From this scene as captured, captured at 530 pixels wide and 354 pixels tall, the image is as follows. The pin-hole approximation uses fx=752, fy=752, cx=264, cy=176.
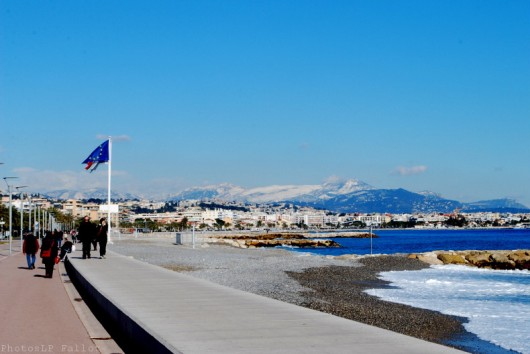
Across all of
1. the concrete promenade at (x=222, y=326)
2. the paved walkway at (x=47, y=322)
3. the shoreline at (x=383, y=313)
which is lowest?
the shoreline at (x=383, y=313)

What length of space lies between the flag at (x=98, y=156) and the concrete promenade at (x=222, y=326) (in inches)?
1368

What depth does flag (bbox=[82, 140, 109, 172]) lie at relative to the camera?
49.0 meters

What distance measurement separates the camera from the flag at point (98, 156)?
49000 mm

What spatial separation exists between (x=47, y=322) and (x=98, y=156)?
38.4 meters

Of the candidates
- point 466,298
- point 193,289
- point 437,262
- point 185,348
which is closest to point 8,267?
point 193,289

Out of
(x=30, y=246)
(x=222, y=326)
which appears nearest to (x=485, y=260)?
(x=30, y=246)

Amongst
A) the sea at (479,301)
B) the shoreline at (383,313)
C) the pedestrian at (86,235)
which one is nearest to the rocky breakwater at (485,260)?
the sea at (479,301)

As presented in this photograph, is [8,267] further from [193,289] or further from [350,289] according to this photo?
[193,289]

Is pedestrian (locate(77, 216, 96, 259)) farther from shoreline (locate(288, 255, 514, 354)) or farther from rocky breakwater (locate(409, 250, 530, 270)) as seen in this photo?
rocky breakwater (locate(409, 250, 530, 270))

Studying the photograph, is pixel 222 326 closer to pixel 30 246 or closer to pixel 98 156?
pixel 30 246

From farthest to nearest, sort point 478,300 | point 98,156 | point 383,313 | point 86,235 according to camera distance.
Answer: point 98,156
point 86,235
point 478,300
point 383,313

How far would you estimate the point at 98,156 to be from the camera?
49.2 meters

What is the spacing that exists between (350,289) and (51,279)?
9.58m

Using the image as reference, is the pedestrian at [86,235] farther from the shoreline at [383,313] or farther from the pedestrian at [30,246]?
the shoreline at [383,313]
